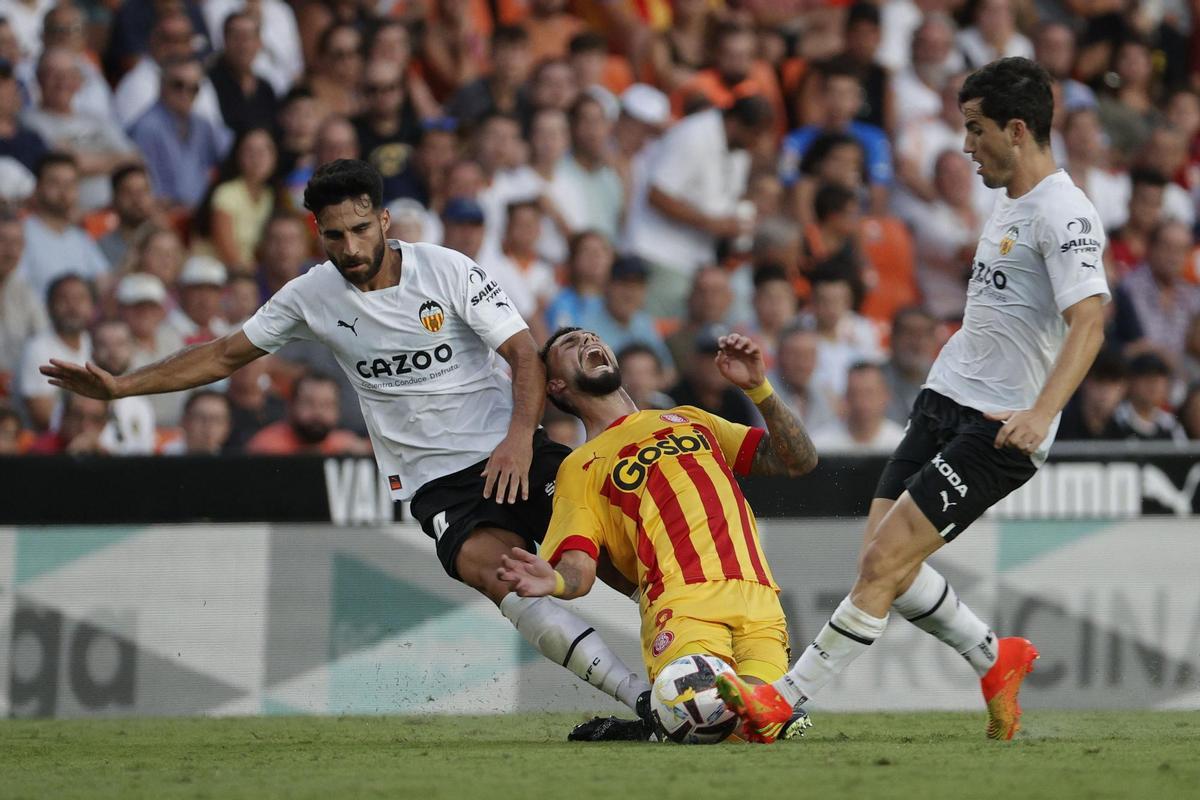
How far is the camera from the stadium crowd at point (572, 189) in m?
10.6

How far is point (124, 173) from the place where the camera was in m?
11.0

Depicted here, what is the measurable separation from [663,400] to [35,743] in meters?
4.37

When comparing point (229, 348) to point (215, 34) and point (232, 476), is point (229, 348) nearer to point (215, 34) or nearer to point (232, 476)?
point (232, 476)

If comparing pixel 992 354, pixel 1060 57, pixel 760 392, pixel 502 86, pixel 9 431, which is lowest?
pixel 9 431

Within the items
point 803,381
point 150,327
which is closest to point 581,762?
point 803,381

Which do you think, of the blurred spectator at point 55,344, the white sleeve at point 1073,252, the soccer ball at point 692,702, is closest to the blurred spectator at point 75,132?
the blurred spectator at point 55,344

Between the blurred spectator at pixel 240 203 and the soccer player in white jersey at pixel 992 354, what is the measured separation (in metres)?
6.18

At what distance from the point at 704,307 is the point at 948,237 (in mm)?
2263

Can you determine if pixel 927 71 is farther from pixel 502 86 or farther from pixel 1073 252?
pixel 1073 252

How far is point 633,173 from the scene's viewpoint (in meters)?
12.5

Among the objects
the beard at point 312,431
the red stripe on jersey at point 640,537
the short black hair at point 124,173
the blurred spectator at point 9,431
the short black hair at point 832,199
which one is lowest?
the blurred spectator at point 9,431

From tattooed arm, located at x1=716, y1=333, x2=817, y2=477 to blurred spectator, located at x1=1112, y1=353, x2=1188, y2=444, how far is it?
4.79 metres

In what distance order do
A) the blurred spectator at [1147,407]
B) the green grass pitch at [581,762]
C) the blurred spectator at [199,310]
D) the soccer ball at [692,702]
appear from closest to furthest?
the green grass pitch at [581,762] < the soccer ball at [692,702] < the blurred spectator at [199,310] < the blurred spectator at [1147,407]

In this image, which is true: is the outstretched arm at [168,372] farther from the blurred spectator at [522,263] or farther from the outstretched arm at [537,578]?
the blurred spectator at [522,263]
